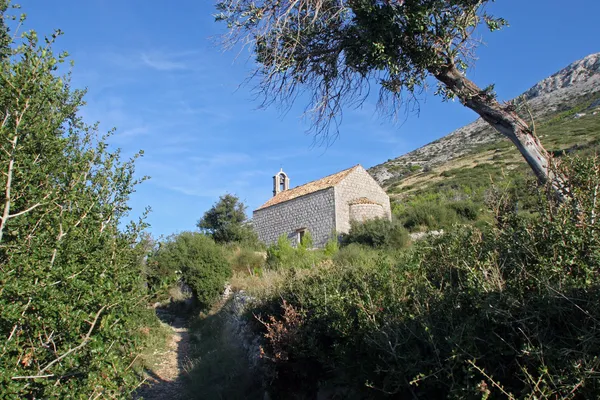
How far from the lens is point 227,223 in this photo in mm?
34156

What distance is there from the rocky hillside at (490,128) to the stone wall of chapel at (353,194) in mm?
22628

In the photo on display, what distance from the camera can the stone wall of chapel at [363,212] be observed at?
29000 mm

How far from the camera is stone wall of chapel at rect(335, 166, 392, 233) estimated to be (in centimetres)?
2902

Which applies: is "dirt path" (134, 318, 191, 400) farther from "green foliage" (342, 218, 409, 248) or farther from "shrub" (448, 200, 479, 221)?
"shrub" (448, 200, 479, 221)

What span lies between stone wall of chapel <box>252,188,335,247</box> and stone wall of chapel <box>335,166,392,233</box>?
0.43m

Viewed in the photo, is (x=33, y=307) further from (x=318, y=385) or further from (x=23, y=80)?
(x=318, y=385)

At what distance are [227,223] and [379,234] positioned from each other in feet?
46.3

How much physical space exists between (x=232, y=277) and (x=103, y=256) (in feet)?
50.4

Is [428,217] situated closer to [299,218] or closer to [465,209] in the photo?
[465,209]

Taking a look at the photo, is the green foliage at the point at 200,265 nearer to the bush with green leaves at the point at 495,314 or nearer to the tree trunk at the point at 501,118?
the bush with green leaves at the point at 495,314

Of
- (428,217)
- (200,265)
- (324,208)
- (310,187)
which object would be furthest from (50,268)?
(310,187)

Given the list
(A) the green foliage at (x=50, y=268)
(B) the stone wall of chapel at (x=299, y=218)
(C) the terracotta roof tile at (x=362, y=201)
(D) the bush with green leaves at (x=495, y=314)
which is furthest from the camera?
(C) the terracotta roof tile at (x=362, y=201)

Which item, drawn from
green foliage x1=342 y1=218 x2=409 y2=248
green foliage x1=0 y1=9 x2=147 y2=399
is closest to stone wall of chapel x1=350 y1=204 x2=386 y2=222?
green foliage x1=342 y1=218 x2=409 y2=248

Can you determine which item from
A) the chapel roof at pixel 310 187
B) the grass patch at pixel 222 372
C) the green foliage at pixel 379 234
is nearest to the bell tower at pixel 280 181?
the chapel roof at pixel 310 187
